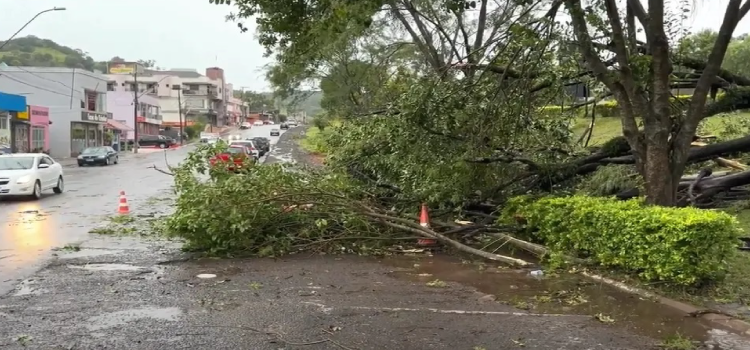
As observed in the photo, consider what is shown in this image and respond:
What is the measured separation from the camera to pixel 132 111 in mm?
84000

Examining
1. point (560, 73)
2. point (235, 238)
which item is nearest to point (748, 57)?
point (560, 73)

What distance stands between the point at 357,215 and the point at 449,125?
2.17 metres

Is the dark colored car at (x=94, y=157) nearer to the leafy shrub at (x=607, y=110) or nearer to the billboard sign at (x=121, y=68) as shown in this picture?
the leafy shrub at (x=607, y=110)

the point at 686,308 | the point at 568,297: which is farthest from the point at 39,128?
the point at 686,308

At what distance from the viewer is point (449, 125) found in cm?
1152

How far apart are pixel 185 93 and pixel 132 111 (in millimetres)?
46780

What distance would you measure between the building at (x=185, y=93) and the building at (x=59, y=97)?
54739mm

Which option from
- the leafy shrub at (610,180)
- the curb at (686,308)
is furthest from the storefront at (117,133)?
the curb at (686,308)

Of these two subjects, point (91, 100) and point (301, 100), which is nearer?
point (301, 100)

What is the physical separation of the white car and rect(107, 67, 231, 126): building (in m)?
93.7

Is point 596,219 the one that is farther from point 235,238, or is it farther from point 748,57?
point 748,57

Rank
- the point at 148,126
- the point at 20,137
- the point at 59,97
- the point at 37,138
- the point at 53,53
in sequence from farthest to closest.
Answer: the point at 53,53, the point at 148,126, the point at 59,97, the point at 37,138, the point at 20,137

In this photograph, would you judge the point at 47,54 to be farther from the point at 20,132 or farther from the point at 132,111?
the point at 20,132

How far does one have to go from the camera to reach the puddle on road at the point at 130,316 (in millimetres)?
6484
